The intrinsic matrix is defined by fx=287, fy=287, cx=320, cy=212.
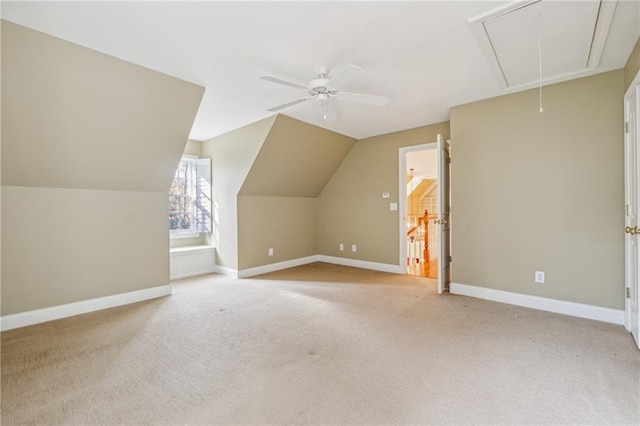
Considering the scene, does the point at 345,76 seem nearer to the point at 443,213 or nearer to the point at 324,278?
the point at 443,213

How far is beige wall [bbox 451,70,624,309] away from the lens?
289 cm

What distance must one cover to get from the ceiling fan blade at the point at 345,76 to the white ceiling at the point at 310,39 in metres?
0.22

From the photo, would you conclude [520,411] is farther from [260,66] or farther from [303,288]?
[260,66]

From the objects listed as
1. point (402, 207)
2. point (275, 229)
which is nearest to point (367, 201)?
point (402, 207)

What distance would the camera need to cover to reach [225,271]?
5090 mm

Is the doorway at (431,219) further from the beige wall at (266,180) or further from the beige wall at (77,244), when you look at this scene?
the beige wall at (77,244)

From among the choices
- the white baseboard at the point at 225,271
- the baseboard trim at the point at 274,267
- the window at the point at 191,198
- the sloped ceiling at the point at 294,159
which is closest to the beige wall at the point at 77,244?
the white baseboard at the point at 225,271

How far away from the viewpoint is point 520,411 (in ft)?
5.46

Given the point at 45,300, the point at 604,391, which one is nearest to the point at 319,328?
the point at 604,391

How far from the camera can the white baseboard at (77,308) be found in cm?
287

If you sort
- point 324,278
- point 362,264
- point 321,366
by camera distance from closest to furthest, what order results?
point 321,366 < point 324,278 < point 362,264

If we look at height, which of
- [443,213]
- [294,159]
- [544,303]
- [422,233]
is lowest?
[544,303]

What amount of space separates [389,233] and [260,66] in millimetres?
3513

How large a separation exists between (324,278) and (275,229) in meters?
1.38
